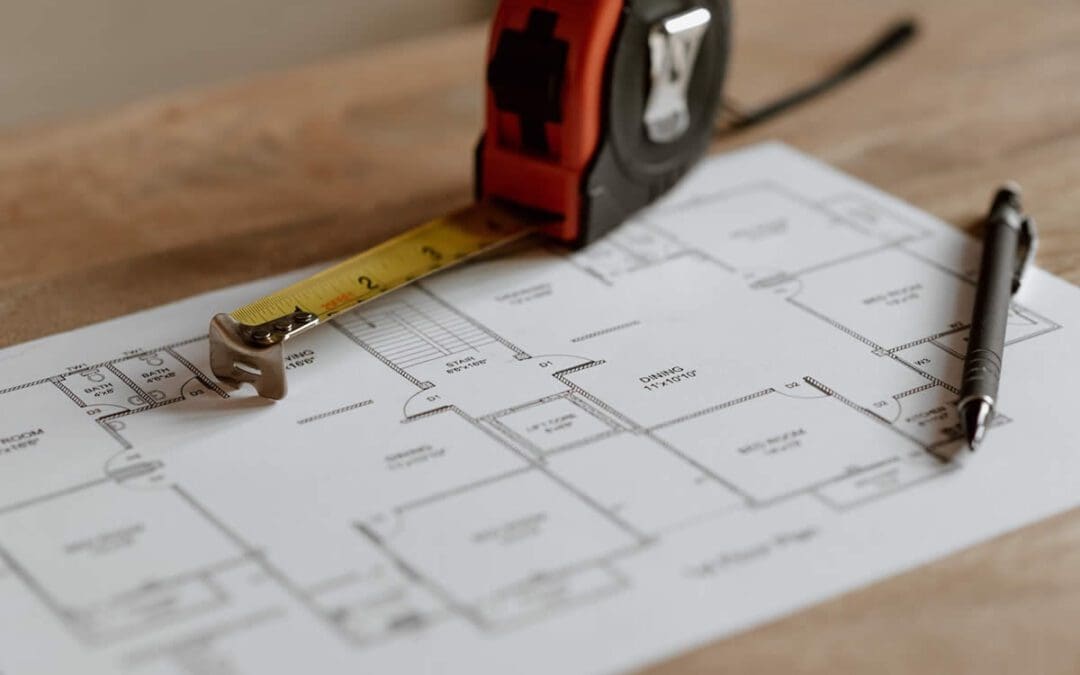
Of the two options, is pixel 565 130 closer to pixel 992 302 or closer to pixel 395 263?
pixel 395 263

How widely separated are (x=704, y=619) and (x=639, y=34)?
490 mm

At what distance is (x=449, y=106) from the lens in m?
1.28

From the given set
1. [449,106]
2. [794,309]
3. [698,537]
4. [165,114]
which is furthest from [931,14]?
[698,537]

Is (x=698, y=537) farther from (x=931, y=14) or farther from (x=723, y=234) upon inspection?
(x=931, y=14)

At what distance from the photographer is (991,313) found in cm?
91

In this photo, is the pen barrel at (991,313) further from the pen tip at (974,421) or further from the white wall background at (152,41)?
the white wall background at (152,41)

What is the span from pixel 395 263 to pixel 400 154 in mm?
252

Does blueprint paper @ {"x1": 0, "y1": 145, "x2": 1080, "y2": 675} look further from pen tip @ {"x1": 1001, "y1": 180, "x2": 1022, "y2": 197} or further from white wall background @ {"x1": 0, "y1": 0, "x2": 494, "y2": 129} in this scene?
white wall background @ {"x1": 0, "y1": 0, "x2": 494, "y2": 129}

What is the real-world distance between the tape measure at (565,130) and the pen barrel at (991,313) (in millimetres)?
255

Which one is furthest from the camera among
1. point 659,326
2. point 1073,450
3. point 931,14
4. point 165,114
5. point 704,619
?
point 931,14

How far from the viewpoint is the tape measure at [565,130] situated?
98 cm

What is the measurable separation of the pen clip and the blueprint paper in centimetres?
1

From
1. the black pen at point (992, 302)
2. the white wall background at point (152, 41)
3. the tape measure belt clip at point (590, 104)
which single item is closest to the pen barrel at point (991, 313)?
the black pen at point (992, 302)

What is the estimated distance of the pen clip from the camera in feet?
3.26
